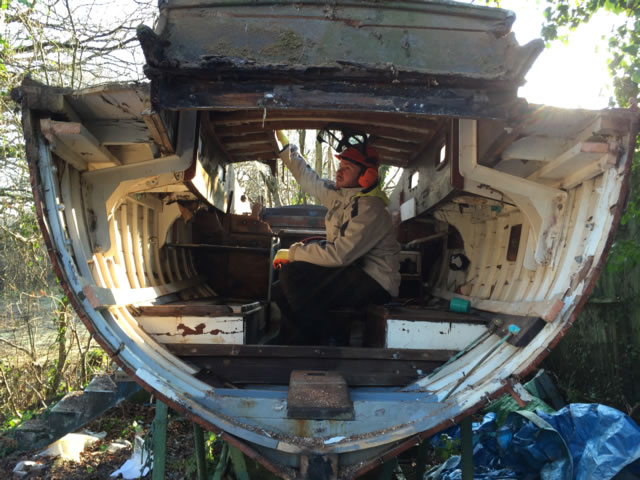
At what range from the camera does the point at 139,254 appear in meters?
3.43

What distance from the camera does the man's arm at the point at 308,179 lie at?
354cm

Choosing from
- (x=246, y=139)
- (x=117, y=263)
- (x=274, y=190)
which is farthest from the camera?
(x=274, y=190)

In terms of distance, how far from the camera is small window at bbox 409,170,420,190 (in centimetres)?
461

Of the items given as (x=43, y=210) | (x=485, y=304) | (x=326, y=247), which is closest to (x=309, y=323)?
(x=326, y=247)

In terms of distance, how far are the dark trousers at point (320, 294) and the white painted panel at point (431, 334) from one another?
1.60 feet

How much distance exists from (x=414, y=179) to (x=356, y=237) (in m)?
1.96

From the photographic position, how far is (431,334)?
2906 mm

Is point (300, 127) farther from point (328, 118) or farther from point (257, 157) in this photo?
point (257, 157)

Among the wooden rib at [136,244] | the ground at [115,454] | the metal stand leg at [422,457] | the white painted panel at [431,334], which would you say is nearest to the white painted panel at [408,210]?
the white painted panel at [431,334]

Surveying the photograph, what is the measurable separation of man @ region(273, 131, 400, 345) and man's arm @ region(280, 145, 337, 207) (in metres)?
0.02

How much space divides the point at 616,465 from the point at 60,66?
9.07 metres

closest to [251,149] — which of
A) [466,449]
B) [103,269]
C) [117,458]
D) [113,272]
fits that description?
[113,272]

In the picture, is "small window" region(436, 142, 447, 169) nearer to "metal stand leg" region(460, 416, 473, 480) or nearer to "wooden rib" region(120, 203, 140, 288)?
"metal stand leg" region(460, 416, 473, 480)

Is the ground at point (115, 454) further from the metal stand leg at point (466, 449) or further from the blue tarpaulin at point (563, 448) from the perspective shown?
the blue tarpaulin at point (563, 448)
